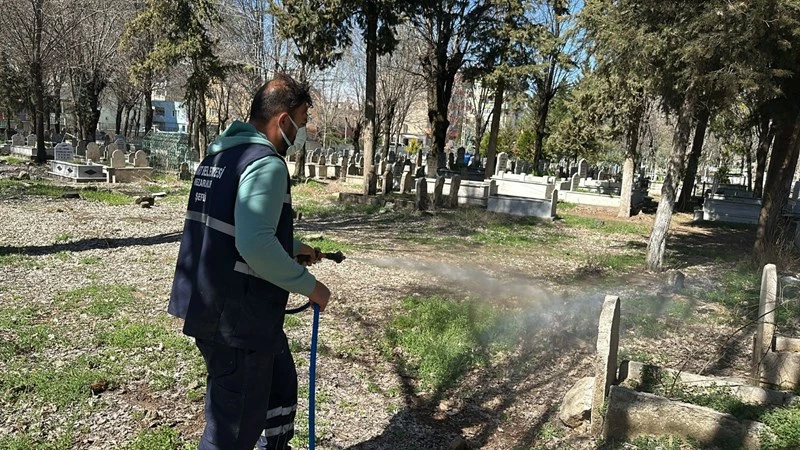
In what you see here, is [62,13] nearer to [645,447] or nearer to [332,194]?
[332,194]

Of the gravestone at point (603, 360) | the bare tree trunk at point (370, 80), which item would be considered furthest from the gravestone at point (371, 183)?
the gravestone at point (603, 360)

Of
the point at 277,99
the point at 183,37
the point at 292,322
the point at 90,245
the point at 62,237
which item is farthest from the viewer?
the point at 183,37

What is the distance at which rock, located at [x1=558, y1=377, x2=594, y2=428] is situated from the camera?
12.9 ft

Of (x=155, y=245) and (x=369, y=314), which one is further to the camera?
(x=155, y=245)

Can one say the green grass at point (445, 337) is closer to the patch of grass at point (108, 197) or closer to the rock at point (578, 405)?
the rock at point (578, 405)

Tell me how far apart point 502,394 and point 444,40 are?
22.9 meters

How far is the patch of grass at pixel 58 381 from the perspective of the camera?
12.7ft

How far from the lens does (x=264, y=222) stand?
2166mm

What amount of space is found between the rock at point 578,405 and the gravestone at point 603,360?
0.64 ft

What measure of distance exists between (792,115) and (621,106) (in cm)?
920

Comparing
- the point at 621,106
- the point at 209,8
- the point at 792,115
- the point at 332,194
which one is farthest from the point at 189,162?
the point at 792,115

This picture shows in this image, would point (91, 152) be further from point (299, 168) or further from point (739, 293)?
point (739, 293)

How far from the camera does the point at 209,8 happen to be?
23109 mm

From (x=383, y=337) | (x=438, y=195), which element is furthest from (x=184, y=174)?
(x=383, y=337)
